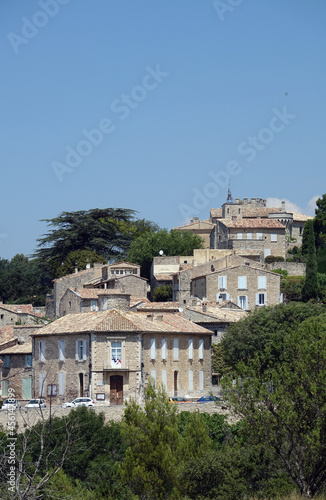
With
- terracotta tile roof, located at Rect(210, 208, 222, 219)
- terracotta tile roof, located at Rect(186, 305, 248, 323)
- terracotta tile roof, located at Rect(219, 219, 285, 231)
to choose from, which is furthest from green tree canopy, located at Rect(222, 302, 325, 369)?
terracotta tile roof, located at Rect(210, 208, 222, 219)

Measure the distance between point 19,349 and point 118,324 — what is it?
9902mm

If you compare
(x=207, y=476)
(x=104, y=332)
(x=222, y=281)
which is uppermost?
(x=222, y=281)

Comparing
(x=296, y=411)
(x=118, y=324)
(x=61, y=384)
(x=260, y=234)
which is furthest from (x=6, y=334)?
(x=296, y=411)

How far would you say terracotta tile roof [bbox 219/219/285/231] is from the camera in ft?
299

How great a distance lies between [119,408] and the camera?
42.2 meters

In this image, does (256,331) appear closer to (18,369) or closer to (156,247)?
(18,369)

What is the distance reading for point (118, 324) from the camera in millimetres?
50344

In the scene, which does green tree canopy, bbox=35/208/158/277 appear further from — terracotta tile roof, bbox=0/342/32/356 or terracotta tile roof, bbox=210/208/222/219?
terracotta tile roof, bbox=0/342/32/356

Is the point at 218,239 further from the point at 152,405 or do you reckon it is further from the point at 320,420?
the point at 320,420

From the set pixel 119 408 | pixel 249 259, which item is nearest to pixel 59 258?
pixel 249 259

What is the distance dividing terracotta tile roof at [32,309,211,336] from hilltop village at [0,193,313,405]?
0.24 feet

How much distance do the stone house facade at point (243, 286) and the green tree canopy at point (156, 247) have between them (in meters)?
15.3

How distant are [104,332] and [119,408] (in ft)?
26.2

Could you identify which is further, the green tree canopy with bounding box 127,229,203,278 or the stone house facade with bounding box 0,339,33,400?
the green tree canopy with bounding box 127,229,203,278
